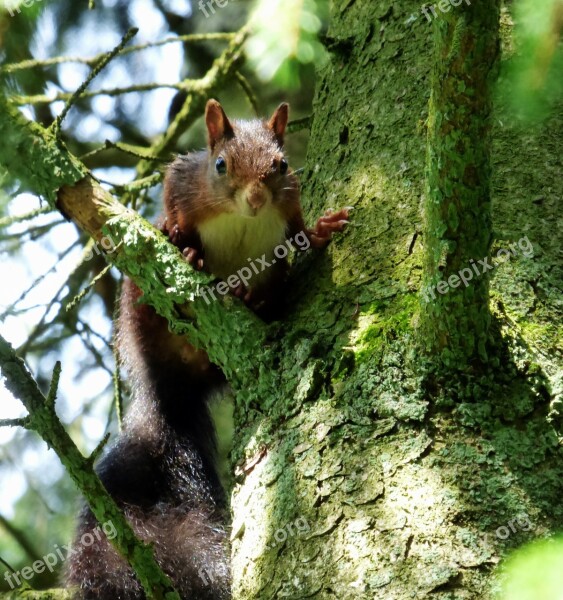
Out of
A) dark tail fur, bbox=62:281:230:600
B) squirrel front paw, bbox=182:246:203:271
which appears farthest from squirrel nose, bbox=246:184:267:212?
dark tail fur, bbox=62:281:230:600

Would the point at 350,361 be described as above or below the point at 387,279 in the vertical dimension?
below

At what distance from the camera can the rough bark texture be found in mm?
1480

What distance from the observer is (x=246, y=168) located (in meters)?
2.77

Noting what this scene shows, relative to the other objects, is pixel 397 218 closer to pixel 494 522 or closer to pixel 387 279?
pixel 387 279

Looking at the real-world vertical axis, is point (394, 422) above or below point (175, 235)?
below

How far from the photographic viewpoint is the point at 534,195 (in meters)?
2.06

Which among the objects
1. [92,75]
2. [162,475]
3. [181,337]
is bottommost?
[162,475]

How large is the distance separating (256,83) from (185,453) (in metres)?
2.62

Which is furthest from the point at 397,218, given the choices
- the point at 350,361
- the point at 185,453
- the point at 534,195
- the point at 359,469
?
the point at 185,453

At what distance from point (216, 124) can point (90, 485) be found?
69.8 inches

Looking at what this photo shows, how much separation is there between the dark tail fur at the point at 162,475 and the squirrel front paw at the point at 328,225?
2.29 ft

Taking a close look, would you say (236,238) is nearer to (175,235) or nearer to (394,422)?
(175,235)

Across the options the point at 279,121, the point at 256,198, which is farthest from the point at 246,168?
the point at 279,121

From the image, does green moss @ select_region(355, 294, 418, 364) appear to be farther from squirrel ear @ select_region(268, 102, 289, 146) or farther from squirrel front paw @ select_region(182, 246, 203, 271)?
squirrel ear @ select_region(268, 102, 289, 146)
